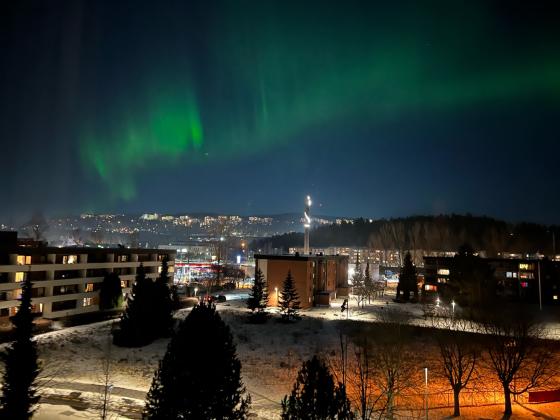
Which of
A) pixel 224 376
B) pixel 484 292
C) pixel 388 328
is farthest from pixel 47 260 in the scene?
pixel 484 292

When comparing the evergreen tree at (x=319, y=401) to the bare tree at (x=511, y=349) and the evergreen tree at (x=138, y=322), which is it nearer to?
the bare tree at (x=511, y=349)

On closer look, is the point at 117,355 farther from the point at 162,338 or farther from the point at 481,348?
the point at 481,348

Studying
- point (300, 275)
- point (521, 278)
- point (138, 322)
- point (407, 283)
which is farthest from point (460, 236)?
point (138, 322)

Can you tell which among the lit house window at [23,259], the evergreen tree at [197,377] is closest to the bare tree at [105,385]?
the evergreen tree at [197,377]

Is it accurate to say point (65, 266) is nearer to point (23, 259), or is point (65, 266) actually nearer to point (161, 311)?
point (23, 259)

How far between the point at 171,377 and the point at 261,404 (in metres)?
9.97

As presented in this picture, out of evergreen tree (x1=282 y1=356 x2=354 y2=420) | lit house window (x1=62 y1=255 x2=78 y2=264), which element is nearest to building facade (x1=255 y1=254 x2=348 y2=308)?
lit house window (x1=62 y1=255 x2=78 y2=264)

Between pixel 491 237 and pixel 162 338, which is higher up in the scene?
pixel 491 237

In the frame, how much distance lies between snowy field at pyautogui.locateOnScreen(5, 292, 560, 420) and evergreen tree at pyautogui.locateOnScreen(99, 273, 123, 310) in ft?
25.5

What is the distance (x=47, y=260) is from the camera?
3866 cm

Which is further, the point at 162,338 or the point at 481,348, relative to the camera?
the point at 162,338

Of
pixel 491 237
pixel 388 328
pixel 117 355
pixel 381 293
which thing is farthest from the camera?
pixel 491 237

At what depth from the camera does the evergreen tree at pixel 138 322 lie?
2806 centimetres

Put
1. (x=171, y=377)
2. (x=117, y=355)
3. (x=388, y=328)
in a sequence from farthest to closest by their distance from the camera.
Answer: (x=117, y=355) → (x=388, y=328) → (x=171, y=377)
